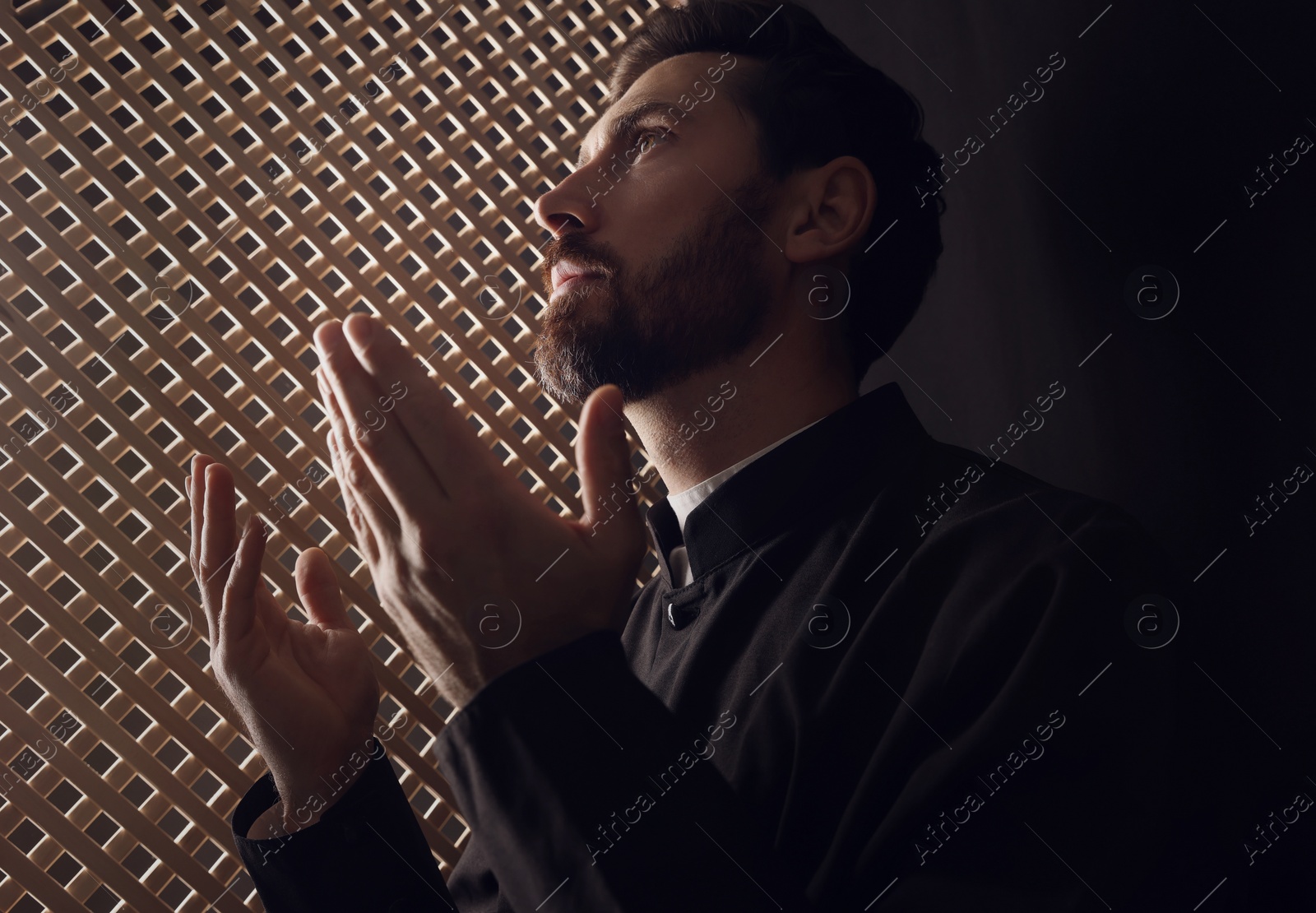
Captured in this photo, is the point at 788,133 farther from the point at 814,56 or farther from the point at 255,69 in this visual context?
the point at 255,69

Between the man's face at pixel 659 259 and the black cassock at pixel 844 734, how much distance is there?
154mm

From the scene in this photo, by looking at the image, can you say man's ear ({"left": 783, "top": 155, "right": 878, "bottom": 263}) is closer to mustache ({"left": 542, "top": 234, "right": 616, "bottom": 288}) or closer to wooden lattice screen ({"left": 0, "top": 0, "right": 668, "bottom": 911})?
mustache ({"left": 542, "top": 234, "right": 616, "bottom": 288})

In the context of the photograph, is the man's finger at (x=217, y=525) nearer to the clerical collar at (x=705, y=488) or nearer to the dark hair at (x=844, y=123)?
the clerical collar at (x=705, y=488)

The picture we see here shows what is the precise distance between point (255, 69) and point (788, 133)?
64cm

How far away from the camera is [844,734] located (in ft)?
2.13

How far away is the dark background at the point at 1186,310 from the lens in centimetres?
77

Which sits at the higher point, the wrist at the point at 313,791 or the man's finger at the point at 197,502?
the man's finger at the point at 197,502

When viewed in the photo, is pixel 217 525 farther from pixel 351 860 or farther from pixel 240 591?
pixel 351 860

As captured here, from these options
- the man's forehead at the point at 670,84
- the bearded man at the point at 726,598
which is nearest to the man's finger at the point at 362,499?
the bearded man at the point at 726,598

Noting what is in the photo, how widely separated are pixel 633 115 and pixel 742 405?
1.16 feet

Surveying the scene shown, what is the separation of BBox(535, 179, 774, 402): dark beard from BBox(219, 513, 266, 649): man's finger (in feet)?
1.12

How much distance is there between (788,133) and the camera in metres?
0.94

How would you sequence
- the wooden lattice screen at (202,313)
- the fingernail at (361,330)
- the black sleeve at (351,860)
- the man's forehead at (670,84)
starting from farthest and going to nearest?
the man's forehead at (670,84), the wooden lattice screen at (202,313), the black sleeve at (351,860), the fingernail at (361,330)

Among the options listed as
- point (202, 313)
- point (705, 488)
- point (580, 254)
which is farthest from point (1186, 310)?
point (202, 313)
